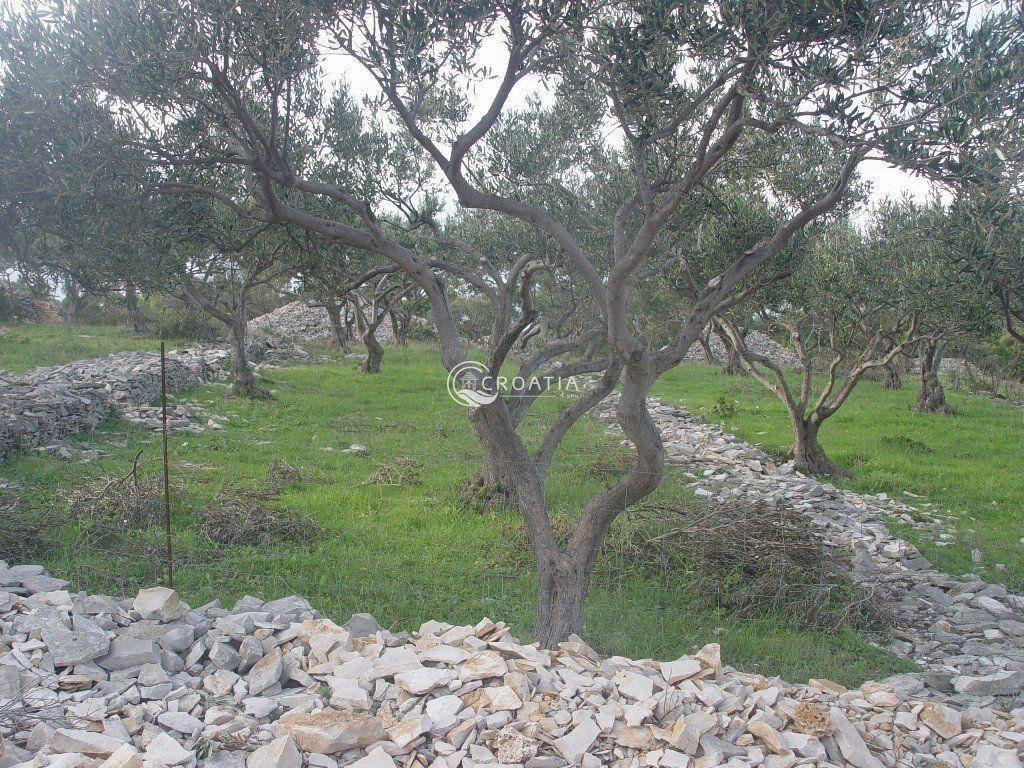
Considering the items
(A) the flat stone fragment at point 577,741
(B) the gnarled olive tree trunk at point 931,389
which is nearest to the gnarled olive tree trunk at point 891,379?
(B) the gnarled olive tree trunk at point 931,389

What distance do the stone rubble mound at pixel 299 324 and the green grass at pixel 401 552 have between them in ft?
58.3

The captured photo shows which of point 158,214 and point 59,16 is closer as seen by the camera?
point 59,16

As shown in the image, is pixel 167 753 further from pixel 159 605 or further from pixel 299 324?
pixel 299 324

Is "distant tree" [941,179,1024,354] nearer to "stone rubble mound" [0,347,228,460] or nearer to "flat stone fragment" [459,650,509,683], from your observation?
"flat stone fragment" [459,650,509,683]

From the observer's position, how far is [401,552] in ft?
28.0

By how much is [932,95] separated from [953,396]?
2293 cm

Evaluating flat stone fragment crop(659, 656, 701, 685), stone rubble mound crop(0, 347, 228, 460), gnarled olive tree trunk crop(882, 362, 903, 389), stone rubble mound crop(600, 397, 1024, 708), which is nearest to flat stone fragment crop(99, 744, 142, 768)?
flat stone fragment crop(659, 656, 701, 685)

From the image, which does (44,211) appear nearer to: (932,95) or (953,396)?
(932,95)

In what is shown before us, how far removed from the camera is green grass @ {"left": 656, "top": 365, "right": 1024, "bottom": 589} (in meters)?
10.6

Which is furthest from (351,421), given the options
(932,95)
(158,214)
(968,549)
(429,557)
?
(932,95)

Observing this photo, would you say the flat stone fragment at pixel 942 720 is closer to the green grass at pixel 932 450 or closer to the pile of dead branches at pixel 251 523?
the green grass at pixel 932 450

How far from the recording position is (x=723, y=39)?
18.2 feet

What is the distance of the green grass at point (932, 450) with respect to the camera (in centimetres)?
1062

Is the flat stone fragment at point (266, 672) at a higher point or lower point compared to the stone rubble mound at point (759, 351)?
lower
